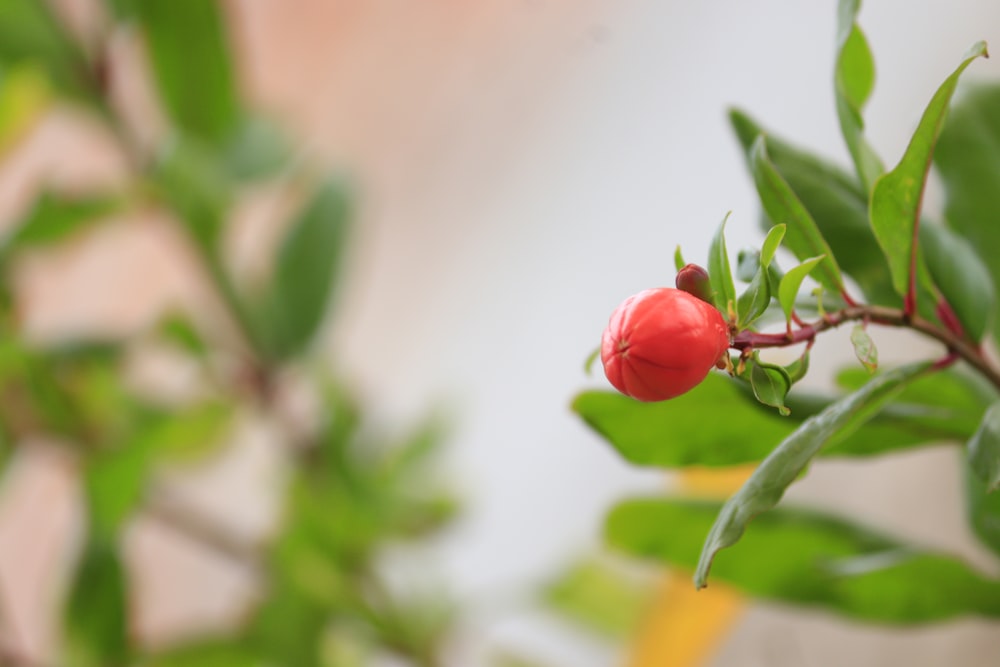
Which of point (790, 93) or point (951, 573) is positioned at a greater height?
point (790, 93)

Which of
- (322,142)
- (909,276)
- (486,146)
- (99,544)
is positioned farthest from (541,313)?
(909,276)

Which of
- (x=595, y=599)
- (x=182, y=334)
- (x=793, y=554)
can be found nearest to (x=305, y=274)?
(x=182, y=334)

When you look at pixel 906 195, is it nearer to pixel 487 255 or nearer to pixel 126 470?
pixel 126 470

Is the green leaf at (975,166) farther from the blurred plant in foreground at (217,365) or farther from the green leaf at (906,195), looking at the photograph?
the blurred plant in foreground at (217,365)

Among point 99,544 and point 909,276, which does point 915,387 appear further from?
point 99,544

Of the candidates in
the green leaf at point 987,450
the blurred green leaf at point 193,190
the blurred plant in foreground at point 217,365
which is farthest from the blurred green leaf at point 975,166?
the blurred green leaf at point 193,190
